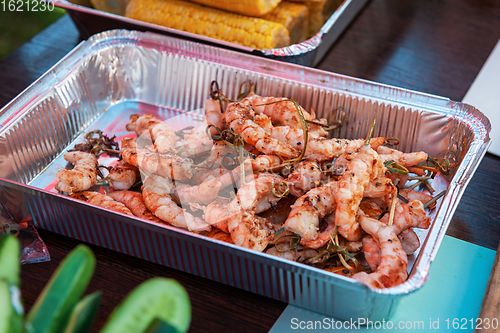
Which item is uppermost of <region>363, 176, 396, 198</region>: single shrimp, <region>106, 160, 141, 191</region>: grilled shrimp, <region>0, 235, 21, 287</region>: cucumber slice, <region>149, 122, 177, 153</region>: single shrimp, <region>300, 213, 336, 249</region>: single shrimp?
<region>0, 235, 21, 287</region>: cucumber slice

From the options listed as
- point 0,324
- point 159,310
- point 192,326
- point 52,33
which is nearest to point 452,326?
point 192,326

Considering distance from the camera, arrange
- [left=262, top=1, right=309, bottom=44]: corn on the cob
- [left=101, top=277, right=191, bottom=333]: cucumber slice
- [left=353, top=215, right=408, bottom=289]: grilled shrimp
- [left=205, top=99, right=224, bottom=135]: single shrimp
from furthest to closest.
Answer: [left=262, top=1, right=309, bottom=44]: corn on the cob, [left=205, top=99, right=224, bottom=135]: single shrimp, [left=353, top=215, right=408, bottom=289]: grilled shrimp, [left=101, top=277, right=191, bottom=333]: cucumber slice

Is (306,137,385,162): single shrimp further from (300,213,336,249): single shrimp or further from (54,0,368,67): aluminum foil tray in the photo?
(54,0,368,67): aluminum foil tray

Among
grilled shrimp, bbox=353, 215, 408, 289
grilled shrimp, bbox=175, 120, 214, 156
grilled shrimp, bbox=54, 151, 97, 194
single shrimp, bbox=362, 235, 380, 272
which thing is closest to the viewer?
grilled shrimp, bbox=353, 215, 408, 289

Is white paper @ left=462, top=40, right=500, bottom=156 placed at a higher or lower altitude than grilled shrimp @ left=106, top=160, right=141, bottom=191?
higher

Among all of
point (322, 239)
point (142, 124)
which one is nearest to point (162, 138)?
point (142, 124)

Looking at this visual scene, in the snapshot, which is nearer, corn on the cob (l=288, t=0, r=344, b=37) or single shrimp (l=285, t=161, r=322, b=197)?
single shrimp (l=285, t=161, r=322, b=197)

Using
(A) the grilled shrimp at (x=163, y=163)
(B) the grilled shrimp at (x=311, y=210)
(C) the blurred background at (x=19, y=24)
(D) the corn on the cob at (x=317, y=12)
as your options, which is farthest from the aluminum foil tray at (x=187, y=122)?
(C) the blurred background at (x=19, y=24)

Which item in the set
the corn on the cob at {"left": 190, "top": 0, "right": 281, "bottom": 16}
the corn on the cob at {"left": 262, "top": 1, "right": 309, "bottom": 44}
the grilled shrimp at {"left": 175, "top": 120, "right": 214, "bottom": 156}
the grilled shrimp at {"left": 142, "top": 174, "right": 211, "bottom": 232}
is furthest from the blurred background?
the grilled shrimp at {"left": 142, "top": 174, "right": 211, "bottom": 232}
